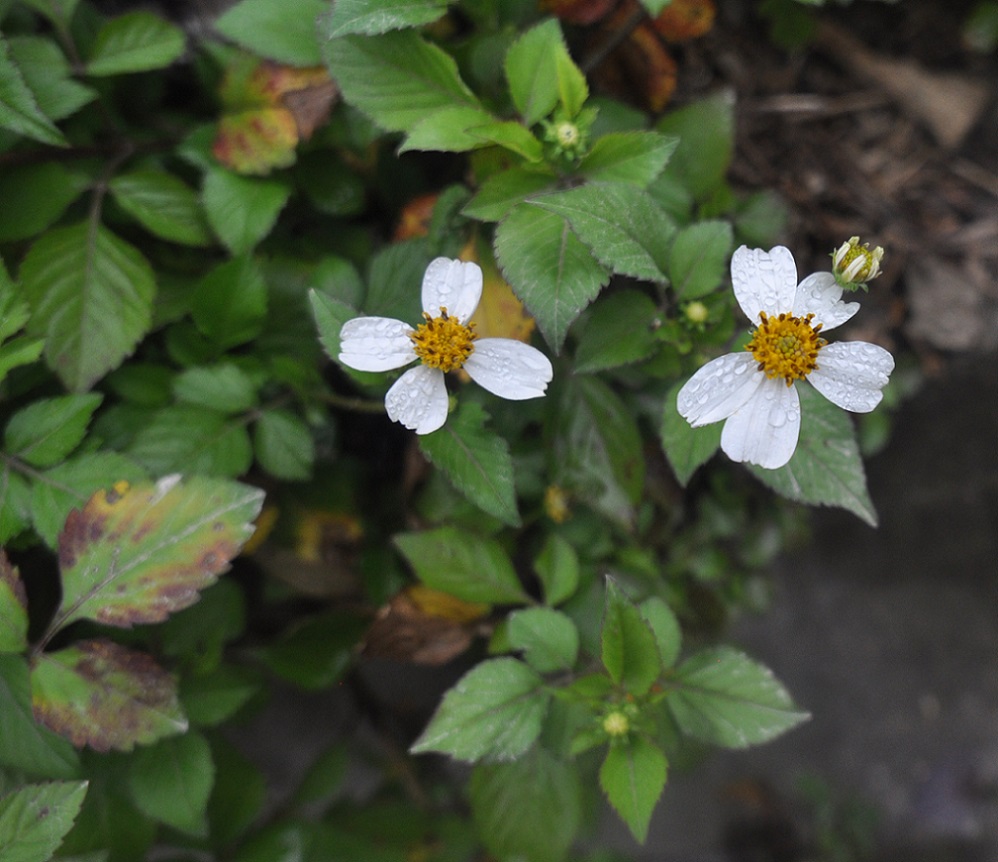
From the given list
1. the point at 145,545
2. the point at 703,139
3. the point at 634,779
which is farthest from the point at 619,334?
the point at 145,545

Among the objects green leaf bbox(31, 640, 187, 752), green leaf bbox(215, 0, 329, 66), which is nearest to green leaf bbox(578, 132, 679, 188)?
green leaf bbox(215, 0, 329, 66)

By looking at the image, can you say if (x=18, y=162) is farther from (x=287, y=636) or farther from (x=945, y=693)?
(x=945, y=693)

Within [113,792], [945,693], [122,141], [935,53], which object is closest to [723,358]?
[122,141]

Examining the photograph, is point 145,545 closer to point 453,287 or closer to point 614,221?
point 453,287

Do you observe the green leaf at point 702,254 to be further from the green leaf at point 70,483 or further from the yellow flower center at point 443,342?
the green leaf at point 70,483

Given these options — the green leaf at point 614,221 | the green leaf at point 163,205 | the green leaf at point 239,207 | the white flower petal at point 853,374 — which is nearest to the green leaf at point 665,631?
the white flower petal at point 853,374
